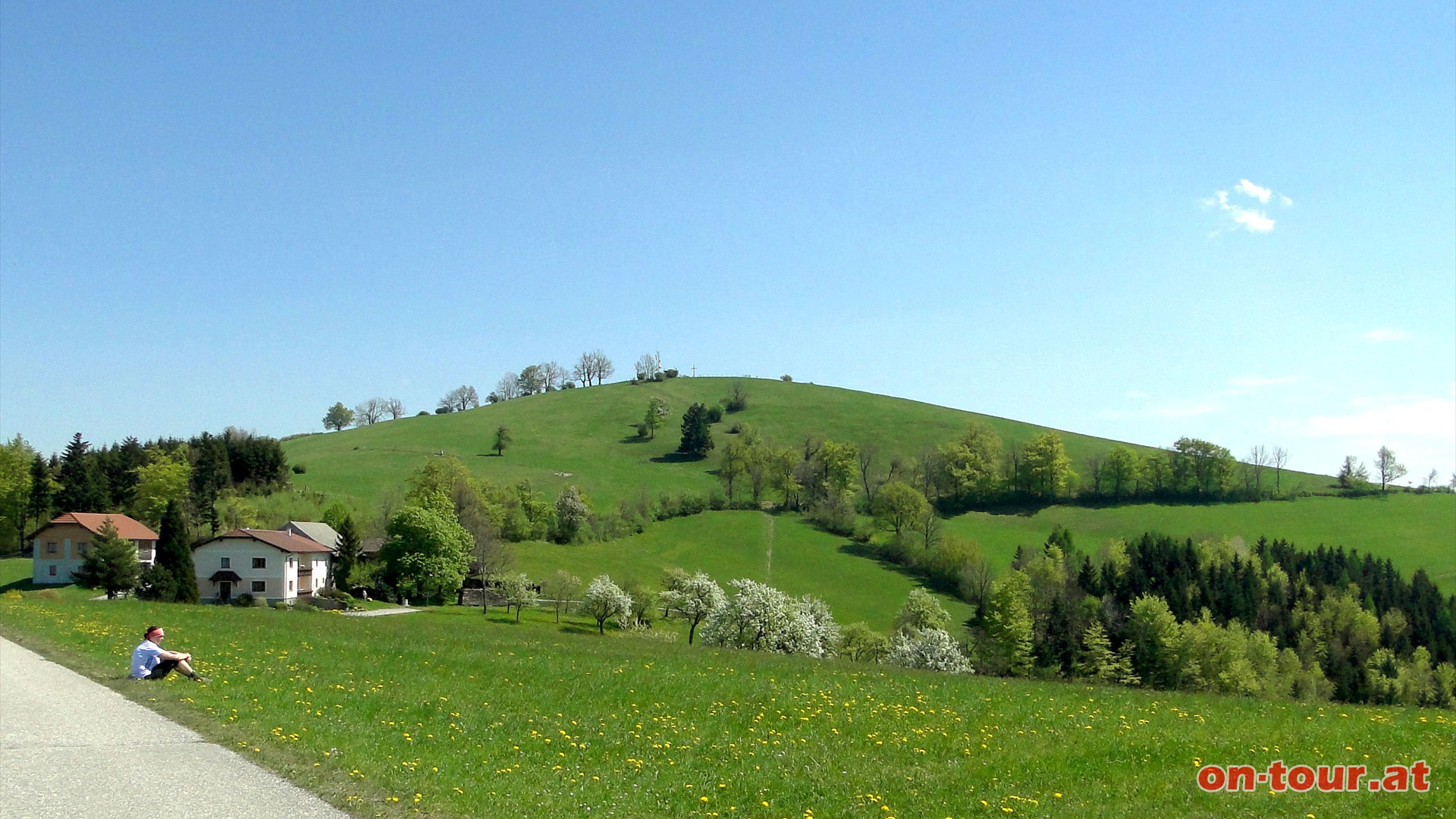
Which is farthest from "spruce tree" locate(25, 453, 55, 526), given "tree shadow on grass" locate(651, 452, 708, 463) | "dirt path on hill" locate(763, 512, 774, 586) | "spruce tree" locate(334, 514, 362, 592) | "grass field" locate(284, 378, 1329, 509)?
"tree shadow on grass" locate(651, 452, 708, 463)

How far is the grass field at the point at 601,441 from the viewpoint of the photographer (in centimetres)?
14300

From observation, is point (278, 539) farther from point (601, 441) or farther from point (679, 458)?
point (601, 441)

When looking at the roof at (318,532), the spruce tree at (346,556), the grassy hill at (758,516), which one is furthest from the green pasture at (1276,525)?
the roof at (318,532)

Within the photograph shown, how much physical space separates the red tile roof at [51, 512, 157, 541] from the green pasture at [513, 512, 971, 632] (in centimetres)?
3763

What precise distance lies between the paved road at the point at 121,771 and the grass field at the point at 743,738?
522mm

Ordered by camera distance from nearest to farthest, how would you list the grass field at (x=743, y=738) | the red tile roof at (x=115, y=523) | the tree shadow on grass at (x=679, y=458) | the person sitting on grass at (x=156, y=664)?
the grass field at (x=743, y=738) → the person sitting on grass at (x=156, y=664) → the red tile roof at (x=115, y=523) → the tree shadow on grass at (x=679, y=458)

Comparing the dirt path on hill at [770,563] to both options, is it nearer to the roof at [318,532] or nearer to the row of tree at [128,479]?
the roof at [318,532]

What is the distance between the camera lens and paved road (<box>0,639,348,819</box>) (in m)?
10.2

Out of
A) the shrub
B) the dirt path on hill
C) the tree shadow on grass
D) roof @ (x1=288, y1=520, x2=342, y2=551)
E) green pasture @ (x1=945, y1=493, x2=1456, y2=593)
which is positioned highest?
the tree shadow on grass

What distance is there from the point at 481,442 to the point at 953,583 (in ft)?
327

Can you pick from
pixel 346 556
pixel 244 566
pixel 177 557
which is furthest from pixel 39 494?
pixel 177 557

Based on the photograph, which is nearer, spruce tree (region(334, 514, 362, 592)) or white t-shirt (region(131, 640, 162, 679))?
white t-shirt (region(131, 640, 162, 679))

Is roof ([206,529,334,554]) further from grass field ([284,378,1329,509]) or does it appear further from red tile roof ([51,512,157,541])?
grass field ([284,378,1329,509])

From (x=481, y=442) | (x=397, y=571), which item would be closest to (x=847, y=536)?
(x=397, y=571)
